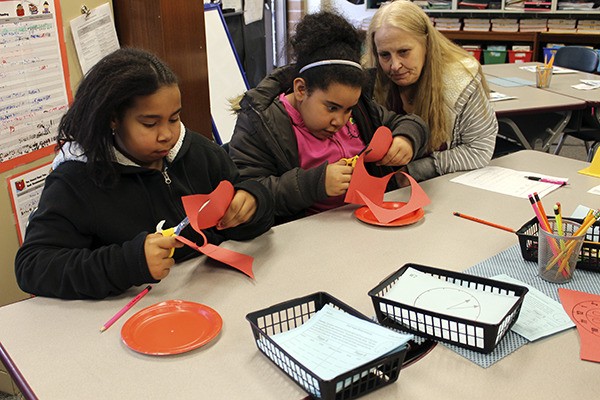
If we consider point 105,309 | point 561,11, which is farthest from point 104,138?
point 561,11

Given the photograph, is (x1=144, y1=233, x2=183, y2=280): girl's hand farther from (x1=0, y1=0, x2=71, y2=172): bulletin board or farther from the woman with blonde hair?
the woman with blonde hair

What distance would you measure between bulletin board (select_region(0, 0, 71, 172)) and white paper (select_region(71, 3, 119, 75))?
0.22 ft

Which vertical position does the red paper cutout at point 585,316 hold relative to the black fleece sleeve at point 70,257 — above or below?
below

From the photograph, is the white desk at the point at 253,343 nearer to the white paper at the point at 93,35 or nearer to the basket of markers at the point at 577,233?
the basket of markers at the point at 577,233

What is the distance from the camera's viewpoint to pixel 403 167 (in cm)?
200

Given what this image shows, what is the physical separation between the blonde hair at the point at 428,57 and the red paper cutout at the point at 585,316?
1.00 m

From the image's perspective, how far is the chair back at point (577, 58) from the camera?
416 centimetres

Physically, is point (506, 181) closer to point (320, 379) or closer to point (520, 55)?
point (320, 379)

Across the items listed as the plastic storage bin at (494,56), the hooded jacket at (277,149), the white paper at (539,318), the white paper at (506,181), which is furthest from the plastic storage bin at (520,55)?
the white paper at (539,318)

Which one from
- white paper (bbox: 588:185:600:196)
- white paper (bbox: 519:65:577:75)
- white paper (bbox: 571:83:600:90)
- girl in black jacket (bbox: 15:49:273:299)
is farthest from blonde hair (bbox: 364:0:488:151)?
white paper (bbox: 519:65:577:75)

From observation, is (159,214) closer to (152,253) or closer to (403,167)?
(152,253)

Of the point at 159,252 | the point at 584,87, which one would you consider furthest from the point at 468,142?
the point at 584,87

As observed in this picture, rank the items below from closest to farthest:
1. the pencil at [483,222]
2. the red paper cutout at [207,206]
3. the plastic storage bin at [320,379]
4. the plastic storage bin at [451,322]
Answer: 1. the plastic storage bin at [320,379]
2. the plastic storage bin at [451,322]
3. the red paper cutout at [207,206]
4. the pencil at [483,222]

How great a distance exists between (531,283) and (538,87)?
250 centimetres
